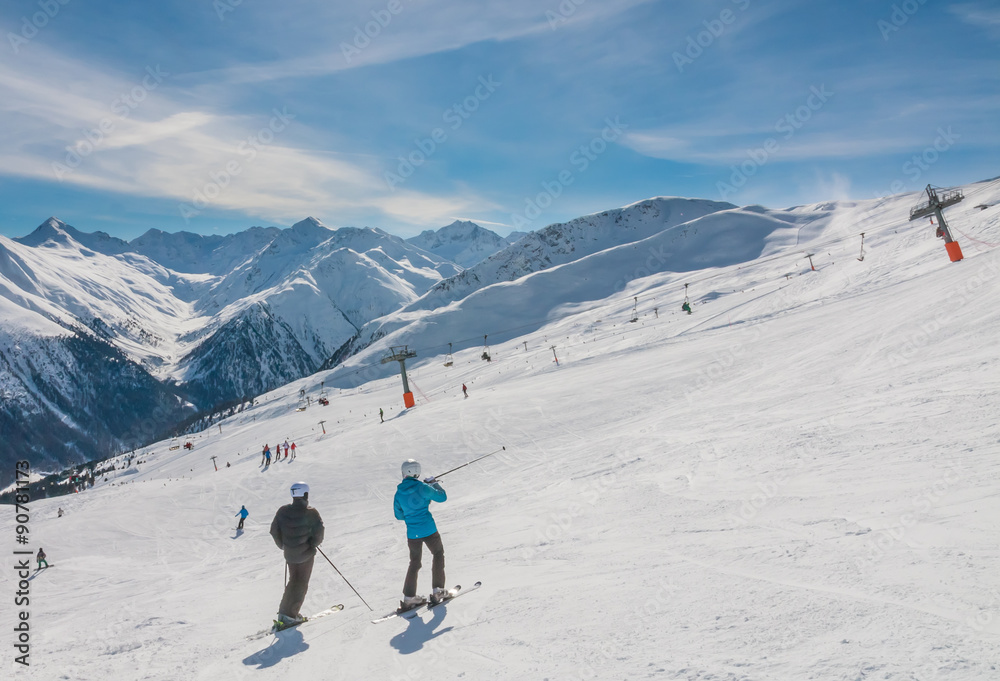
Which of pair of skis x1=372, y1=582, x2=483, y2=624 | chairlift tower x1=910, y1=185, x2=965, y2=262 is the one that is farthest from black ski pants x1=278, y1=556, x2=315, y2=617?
chairlift tower x1=910, y1=185, x2=965, y2=262

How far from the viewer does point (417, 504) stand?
7.34 metres

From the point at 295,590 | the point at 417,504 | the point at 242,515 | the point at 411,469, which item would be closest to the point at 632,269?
the point at 242,515

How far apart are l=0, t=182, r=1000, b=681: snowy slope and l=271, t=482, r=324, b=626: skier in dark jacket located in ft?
1.54

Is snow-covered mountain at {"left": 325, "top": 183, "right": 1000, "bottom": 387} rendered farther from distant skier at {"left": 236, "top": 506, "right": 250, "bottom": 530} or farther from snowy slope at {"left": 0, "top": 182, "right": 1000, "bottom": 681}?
distant skier at {"left": 236, "top": 506, "right": 250, "bottom": 530}

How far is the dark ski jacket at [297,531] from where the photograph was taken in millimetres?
7789

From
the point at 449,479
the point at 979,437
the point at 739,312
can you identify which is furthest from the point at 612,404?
the point at 739,312

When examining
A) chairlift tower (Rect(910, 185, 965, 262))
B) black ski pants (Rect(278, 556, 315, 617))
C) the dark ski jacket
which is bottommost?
black ski pants (Rect(278, 556, 315, 617))

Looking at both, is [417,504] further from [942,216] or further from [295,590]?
[942,216]

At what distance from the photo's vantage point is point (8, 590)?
15.3 m

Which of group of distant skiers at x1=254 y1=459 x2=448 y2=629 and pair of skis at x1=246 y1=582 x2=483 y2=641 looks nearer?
pair of skis at x1=246 y1=582 x2=483 y2=641

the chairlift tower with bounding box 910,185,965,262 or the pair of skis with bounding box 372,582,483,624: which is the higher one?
the chairlift tower with bounding box 910,185,965,262

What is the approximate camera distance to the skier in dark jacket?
7.75 m

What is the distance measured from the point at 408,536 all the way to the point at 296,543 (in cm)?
173

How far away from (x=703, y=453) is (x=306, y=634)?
8543 millimetres
